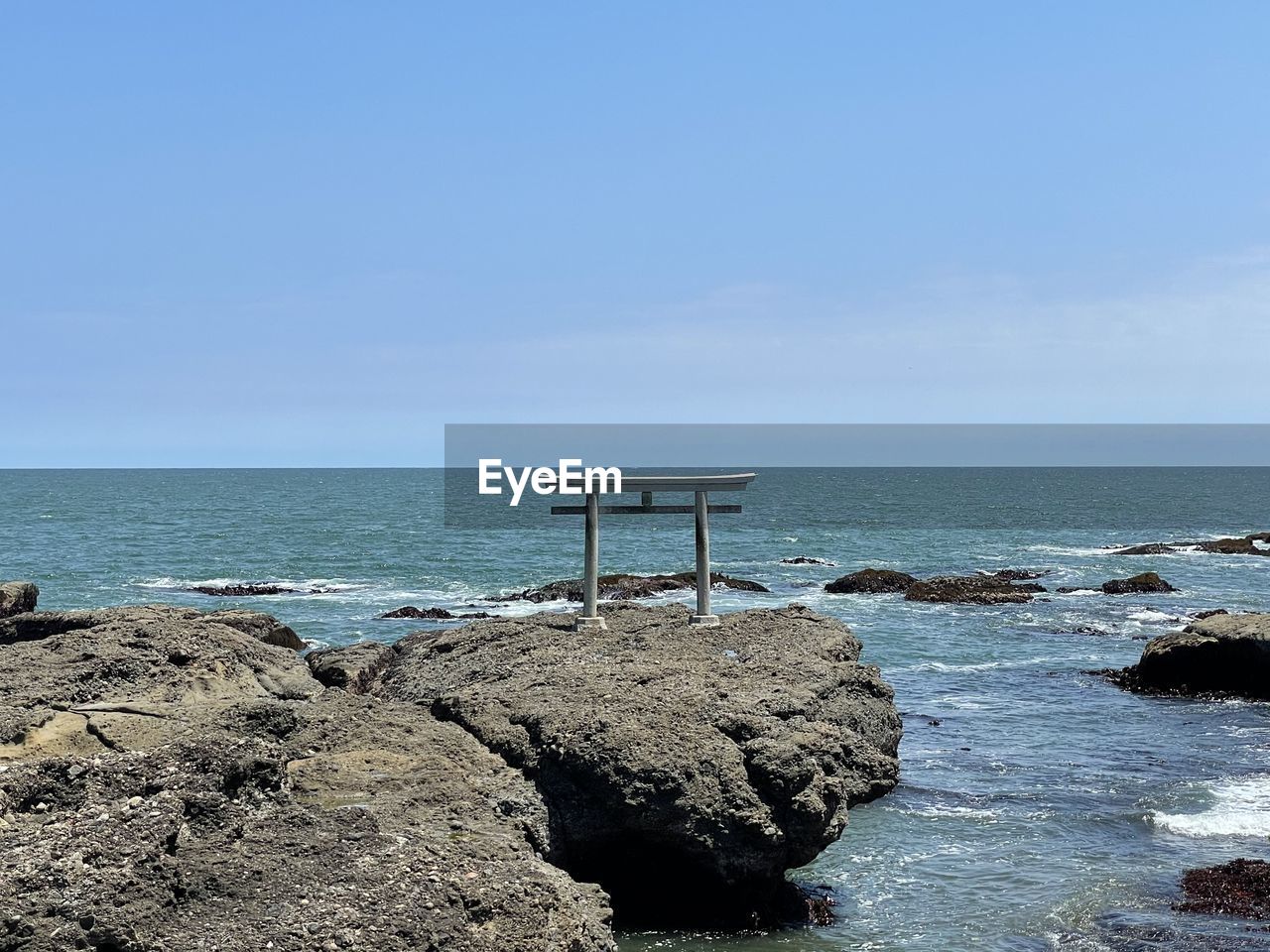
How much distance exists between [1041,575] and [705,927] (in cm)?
4396

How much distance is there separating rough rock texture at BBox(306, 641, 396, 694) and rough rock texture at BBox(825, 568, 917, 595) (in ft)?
98.2

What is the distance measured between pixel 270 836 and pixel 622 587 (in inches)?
1423

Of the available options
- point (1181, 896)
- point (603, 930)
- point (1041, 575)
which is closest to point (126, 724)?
point (603, 930)

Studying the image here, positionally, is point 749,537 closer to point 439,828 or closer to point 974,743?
point 974,743

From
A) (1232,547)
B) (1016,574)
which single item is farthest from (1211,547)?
(1016,574)

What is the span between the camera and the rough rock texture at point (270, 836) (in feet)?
22.0

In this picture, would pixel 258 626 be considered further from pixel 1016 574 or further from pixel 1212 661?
pixel 1016 574

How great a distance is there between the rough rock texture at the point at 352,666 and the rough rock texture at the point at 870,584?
98.2ft

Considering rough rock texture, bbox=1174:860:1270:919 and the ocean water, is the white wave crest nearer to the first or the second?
the ocean water

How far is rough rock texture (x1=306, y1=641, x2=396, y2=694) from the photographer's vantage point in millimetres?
15136

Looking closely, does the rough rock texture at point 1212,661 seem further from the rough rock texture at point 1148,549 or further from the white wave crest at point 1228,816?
the rough rock texture at point 1148,549

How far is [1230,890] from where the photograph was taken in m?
12.3

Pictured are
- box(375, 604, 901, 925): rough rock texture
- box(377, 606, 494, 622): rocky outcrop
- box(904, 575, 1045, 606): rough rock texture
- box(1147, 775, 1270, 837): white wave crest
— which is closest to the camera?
box(375, 604, 901, 925): rough rock texture

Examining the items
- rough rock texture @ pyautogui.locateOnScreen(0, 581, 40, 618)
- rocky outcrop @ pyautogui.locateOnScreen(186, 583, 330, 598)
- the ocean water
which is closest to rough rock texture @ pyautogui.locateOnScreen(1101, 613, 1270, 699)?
the ocean water
